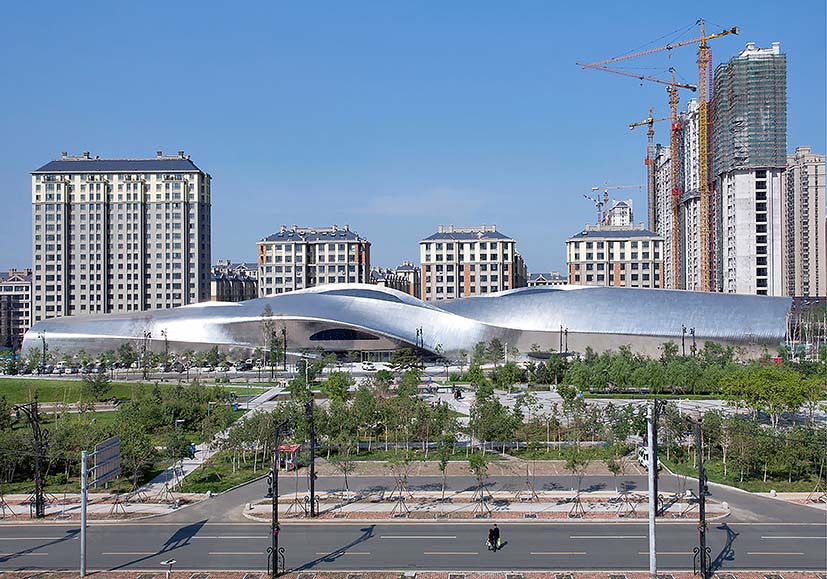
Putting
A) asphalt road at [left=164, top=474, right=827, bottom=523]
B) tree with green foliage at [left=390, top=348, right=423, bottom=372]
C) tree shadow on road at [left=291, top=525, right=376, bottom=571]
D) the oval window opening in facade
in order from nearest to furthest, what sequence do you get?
tree shadow on road at [left=291, top=525, right=376, bottom=571], asphalt road at [left=164, top=474, right=827, bottom=523], tree with green foliage at [left=390, top=348, right=423, bottom=372], the oval window opening in facade

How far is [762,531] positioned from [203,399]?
87.6 feet

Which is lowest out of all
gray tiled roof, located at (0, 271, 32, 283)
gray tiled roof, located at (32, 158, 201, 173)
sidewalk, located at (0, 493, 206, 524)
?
sidewalk, located at (0, 493, 206, 524)

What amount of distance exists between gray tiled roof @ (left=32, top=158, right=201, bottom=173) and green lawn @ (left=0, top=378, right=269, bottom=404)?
4240 centimetres

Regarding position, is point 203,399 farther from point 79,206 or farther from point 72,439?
point 79,206

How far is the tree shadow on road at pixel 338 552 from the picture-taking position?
1694cm

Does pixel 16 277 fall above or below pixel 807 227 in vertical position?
below

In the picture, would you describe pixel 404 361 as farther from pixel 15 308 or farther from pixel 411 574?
pixel 15 308

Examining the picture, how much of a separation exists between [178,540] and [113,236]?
76.5 m

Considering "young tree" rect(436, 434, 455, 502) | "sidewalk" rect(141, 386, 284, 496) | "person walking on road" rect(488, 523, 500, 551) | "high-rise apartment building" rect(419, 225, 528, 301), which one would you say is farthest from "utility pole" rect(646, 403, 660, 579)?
"high-rise apartment building" rect(419, 225, 528, 301)

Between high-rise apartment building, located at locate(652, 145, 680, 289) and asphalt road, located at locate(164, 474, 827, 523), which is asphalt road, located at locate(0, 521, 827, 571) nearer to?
asphalt road, located at locate(164, 474, 827, 523)

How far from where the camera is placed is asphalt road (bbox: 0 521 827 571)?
1700 centimetres

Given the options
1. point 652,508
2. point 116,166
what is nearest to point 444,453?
point 652,508

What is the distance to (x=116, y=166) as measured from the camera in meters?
89.1

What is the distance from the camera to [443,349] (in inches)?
2398
